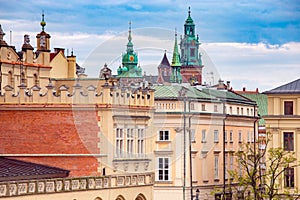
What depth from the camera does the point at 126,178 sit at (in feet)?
220

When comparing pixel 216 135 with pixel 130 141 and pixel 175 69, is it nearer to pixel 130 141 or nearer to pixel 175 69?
pixel 175 69

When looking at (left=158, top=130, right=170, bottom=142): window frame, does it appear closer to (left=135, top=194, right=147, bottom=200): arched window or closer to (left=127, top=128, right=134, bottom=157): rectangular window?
(left=127, top=128, right=134, bottom=157): rectangular window

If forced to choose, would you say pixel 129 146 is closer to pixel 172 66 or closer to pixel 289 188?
pixel 289 188

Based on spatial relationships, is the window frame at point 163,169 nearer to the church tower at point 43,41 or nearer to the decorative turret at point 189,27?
the church tower at point 43,41

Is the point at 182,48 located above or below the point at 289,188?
above

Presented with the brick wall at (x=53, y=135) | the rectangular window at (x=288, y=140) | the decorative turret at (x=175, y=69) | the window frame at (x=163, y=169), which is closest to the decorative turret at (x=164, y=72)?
the decorative turret at (x=175, y=69)

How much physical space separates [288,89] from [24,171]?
96.4 ft

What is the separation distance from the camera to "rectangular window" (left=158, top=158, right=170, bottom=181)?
9150 cm

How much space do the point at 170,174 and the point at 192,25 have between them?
96.7 meters

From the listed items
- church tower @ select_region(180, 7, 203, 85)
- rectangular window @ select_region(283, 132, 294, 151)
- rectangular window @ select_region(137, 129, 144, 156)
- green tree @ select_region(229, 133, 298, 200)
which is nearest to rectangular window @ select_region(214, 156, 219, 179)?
green tree @ select_region(229, 133, 298, 200)

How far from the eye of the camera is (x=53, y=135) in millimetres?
67312

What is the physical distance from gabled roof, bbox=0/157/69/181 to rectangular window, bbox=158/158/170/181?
83.5 ft

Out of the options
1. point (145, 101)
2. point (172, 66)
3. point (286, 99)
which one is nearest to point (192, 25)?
point (172, 66)

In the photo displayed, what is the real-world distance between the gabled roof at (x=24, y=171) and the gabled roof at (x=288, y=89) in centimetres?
2347
